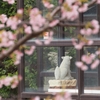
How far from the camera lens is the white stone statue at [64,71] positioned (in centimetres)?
442

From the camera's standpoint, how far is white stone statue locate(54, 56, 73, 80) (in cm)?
442

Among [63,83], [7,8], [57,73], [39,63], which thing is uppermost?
[7,8]

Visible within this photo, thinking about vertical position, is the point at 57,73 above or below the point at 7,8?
below

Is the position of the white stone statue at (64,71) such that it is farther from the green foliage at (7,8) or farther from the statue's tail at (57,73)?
the green foliage at (7,8)

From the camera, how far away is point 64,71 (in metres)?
4.43

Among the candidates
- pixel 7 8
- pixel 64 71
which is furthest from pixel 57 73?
pixel 7 8

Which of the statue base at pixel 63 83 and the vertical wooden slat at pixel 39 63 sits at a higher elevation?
the vertical wooden slat at pixel 39 63

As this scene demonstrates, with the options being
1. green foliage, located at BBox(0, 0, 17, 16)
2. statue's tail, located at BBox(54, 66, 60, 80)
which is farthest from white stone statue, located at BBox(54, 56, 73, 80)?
green foliage, located at BBox(0, 0, 17, 16)

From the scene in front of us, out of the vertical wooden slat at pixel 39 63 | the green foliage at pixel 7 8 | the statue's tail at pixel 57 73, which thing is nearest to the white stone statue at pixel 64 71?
the statue's tail at pixel 57 73

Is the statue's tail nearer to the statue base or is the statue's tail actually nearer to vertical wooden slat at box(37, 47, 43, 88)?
the statue base

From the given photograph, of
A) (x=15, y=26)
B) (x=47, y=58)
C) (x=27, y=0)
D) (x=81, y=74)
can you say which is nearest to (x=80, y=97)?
(x=81, y=74)

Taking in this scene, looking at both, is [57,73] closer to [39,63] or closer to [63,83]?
[63,83]

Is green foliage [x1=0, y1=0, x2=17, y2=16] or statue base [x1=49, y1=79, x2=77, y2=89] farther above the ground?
green foliage [x1=0, y1=0, x2=17, y2=16]

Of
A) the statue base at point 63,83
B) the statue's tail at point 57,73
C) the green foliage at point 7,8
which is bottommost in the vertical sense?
the statue base at point 63,83
